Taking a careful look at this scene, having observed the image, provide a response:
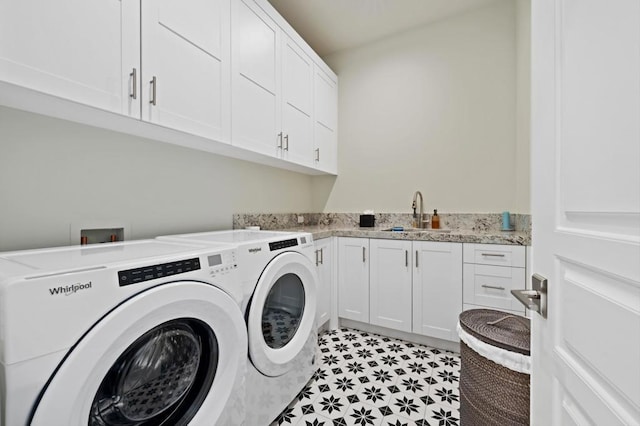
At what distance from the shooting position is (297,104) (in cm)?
241

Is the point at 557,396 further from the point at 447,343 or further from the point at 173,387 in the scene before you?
the point at 447,343

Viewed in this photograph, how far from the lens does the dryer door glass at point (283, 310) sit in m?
1.43

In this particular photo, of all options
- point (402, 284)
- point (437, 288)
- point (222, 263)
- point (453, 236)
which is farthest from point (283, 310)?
point (453, 236)

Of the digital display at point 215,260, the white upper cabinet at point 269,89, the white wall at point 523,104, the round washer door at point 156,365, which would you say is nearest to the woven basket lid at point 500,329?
the round washer door at point 156,365

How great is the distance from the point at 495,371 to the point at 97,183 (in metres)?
1.93

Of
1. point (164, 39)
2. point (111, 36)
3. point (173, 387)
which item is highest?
point (164, 39)

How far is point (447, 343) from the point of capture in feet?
7.17

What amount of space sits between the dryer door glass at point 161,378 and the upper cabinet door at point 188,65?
0.94 meters

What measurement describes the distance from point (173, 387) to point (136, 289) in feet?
1.47

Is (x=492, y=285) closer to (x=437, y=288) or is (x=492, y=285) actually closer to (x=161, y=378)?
(x=437, y=288)

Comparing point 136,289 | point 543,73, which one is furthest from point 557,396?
point 136,289

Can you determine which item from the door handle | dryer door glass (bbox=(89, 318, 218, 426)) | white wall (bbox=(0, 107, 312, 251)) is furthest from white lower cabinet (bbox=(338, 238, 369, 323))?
the door handle

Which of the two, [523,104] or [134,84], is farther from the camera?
[523,104]

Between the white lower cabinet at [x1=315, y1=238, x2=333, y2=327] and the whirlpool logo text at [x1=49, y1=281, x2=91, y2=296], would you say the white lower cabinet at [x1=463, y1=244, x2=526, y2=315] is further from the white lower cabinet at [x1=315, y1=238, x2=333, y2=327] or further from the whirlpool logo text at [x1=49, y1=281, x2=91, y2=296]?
the whirlpool logo text at [x1=49, y1=281, x2=91, y2=296]
